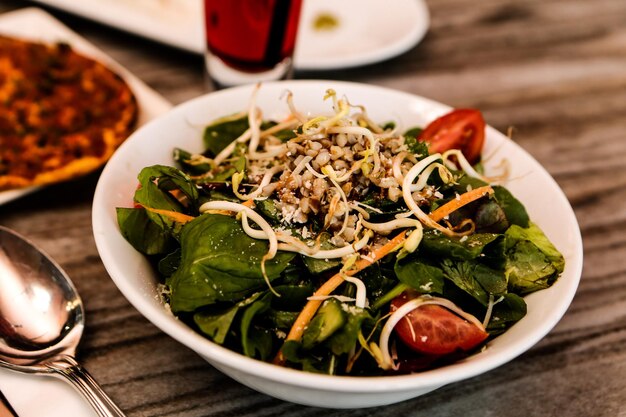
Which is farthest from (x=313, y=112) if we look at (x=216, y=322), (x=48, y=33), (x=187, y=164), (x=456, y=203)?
(x=48, y=33)

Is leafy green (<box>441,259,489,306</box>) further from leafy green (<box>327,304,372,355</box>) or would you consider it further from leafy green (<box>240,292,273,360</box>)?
leafy green (<box>240,292,273,360</box>)

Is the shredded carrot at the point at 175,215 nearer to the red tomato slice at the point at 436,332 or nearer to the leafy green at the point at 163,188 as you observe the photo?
the leafy green at the point at 163,188

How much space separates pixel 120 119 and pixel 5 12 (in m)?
1.36

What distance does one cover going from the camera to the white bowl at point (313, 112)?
3.78ft

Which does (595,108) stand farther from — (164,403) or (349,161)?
(164,403)

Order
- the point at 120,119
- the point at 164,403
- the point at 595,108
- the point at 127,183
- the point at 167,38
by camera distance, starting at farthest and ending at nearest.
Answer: the point at 595,108, the point at 167,38, the point at 120,119, the point at 127,183, the point at 164,403

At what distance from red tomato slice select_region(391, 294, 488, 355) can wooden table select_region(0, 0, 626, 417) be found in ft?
0.89

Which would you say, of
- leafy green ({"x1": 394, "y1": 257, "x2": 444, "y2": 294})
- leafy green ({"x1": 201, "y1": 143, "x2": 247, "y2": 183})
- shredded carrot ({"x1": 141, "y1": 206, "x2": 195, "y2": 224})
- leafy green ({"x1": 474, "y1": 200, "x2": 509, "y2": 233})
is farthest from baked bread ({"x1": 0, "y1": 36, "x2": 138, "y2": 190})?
leafy green ({"x1": 474, "y1": 200, "x2": 509, "y2": 233})

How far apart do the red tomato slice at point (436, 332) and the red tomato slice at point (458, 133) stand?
63cm

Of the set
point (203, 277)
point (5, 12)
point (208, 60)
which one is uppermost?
point (203, 277)

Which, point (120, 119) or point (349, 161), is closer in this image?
point (349, 161)

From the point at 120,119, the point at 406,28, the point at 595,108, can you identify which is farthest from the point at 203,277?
the point at 595,108

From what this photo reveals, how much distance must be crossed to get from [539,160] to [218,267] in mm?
1771

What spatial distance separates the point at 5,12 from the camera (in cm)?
306
